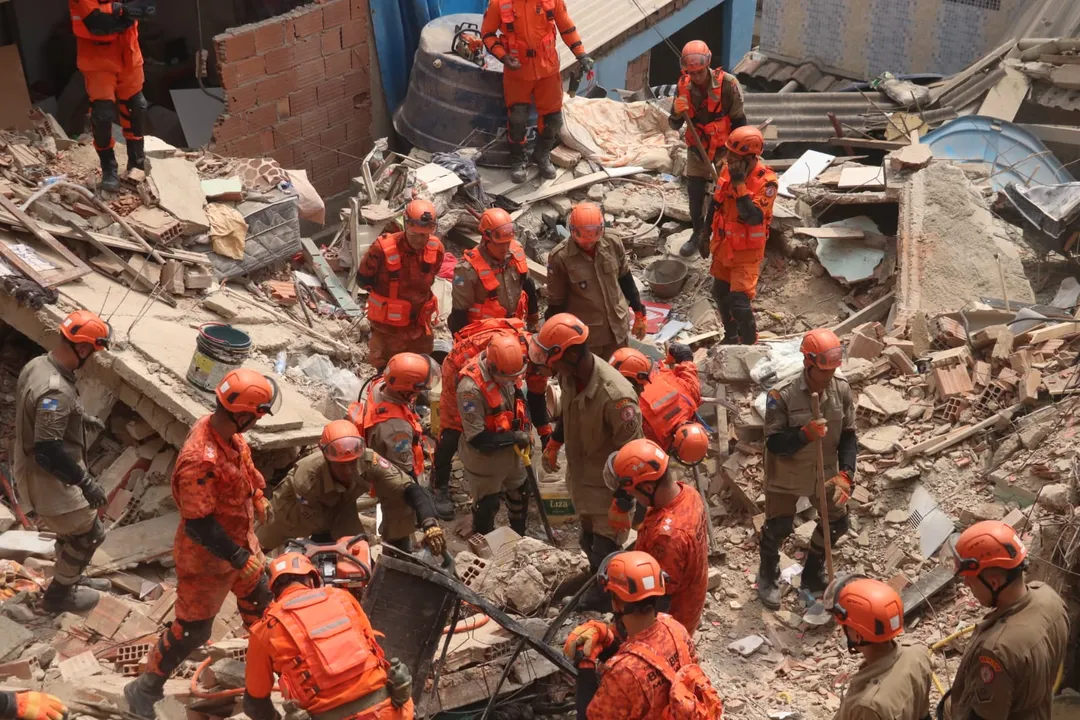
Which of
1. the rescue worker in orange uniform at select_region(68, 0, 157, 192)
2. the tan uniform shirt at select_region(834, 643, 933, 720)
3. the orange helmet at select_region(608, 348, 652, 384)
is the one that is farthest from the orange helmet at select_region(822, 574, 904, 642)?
the rescue worker in orange uniform at select_region(68, 0, 157, 192)

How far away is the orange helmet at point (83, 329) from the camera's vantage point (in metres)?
6.61

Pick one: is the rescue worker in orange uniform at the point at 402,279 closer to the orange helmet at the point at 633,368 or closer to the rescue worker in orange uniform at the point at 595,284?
the rescue worker in orange uniform at the point at 595,284

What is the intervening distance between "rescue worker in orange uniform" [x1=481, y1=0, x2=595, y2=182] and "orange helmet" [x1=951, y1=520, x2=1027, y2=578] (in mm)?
7199

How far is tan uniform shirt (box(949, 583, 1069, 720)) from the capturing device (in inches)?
206

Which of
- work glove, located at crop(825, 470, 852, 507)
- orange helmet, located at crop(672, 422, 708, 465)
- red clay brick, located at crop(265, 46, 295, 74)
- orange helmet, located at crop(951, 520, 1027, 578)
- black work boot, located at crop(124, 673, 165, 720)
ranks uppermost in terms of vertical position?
orange helmet, located at crop(951, 520, 1027, 578)

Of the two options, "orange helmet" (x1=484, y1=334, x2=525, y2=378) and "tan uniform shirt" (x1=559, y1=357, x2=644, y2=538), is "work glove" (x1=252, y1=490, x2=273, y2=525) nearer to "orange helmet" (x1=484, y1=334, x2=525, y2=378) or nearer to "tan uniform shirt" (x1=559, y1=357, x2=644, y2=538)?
"orange helmet" (x1=484, y1=334, x2=525, y2=378)

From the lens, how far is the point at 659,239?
39.9ft

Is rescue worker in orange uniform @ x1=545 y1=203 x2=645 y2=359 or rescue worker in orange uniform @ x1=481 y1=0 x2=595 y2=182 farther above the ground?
rescue worker in orange uniform @ x1=481 y1=0 x2=595 y2=182

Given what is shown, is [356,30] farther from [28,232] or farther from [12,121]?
[28,232]

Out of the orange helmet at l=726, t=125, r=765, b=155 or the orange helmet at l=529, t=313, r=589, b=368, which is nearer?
the orange helmet at l=529, t=313, r=589, b=368

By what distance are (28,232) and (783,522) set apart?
6.12 metres

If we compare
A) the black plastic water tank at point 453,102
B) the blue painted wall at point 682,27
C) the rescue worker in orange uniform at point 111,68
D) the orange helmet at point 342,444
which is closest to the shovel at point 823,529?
the orange helmet at point 342,444

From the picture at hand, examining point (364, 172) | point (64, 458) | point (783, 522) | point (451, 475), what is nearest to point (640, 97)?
point (364, 172)

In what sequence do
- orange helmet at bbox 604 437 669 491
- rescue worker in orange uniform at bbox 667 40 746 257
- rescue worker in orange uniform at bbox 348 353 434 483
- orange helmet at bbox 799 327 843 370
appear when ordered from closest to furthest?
orange helmet at bbox 604 437 669 491, orange helmet at bbox 799 327 843 370, rescue worker in orange uniform at bbox 348 353 434 483, rescue worker in orange uniform at bbox 667 40 746 257
